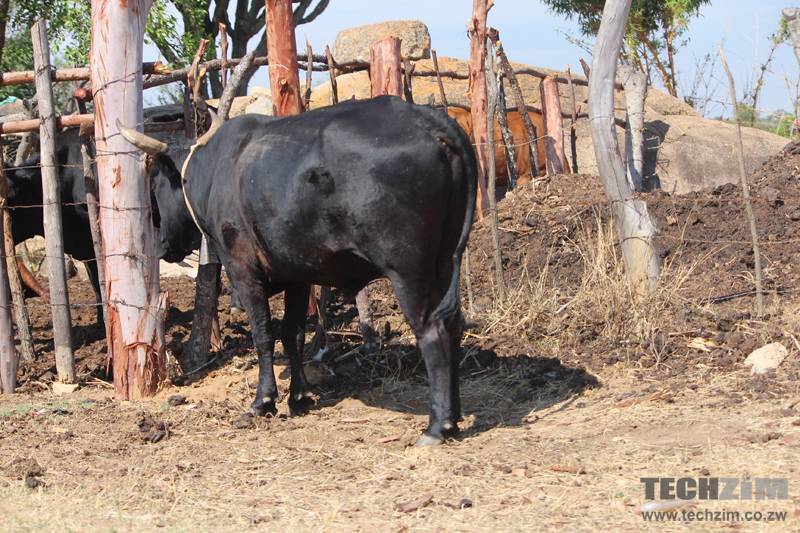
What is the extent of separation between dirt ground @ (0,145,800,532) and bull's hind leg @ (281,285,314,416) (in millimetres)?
212

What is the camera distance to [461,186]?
3699mm

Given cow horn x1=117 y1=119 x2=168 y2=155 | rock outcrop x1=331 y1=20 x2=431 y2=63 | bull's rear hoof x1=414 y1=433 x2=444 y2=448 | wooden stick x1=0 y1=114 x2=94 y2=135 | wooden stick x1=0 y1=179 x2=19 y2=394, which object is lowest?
bull's rear hoof x1=414 y1=433 x2=444 y2=448

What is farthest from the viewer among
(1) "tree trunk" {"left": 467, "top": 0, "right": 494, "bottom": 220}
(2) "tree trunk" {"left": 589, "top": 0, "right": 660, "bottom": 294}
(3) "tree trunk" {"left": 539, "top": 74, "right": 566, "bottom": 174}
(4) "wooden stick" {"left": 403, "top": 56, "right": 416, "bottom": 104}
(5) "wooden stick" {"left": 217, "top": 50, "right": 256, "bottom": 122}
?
(3) "tree trunk" {"left": 539, "top": 74, "right": 566, "bottom": 174}

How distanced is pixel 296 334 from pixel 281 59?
8.01 ft

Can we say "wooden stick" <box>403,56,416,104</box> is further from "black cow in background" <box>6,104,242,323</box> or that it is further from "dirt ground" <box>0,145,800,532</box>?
"black cow in background" <box>6,104,242,323</box>

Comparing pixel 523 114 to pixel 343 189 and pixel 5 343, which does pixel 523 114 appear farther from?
pixel 5 343

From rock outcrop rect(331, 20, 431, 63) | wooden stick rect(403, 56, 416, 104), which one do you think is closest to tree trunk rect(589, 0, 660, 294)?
wooden stick rect(403, 56, 416, 104)

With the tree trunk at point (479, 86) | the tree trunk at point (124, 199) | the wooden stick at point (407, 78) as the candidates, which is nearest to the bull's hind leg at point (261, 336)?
the tree trunk at point (124, 199)

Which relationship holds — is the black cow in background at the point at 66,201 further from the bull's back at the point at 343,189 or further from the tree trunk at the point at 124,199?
the bull's back at the point at 343,189

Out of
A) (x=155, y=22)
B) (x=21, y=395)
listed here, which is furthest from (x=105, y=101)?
(x=155, y=22)

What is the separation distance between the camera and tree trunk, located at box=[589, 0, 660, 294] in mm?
5281

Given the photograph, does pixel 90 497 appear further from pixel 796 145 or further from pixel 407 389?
pixel 796 145

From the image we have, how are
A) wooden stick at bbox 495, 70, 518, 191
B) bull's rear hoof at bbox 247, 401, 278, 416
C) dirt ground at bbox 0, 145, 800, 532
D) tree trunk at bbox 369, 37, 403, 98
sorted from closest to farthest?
1. dirt ground at bbox 0, 145, 800, 532
2. bull's rear hoof at bbox 247, 401, 278, 416
3. tree trunk at bbox 369, 37, 403, 98
4. wooden stick at bbox 495, 70, 518, 191

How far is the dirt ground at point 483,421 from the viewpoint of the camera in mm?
2760
